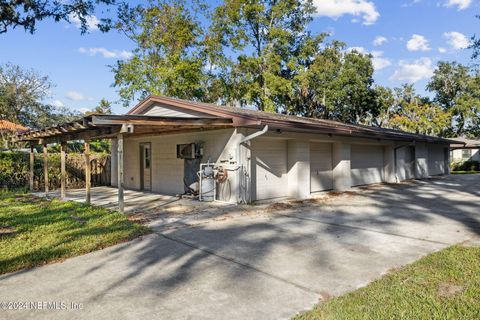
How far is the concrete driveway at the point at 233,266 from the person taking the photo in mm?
3094

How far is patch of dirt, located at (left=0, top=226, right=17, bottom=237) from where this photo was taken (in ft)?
19.0

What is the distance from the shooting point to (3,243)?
5.23 metres

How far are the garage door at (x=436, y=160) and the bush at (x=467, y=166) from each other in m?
10.9

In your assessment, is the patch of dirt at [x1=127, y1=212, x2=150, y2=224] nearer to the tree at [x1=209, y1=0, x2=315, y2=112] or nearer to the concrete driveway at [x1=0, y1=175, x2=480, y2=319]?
the concrete driveway at [x1=0, y1=175, x2=480, y2=319]

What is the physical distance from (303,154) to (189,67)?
13.4 meters

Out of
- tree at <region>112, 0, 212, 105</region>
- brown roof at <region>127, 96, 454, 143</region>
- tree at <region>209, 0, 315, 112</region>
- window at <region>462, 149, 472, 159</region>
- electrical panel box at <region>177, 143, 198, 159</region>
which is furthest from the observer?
window at <region>462, 149, 472, 159</region>

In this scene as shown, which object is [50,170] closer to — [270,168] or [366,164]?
[270,168]

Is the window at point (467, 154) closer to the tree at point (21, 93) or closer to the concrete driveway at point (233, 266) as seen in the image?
the concrete driveway at point (233, 266)

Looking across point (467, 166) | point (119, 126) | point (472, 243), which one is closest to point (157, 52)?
point (119, 126)

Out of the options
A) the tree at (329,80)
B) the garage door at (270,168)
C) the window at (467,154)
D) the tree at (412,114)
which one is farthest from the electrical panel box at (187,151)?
the window at (467,154)

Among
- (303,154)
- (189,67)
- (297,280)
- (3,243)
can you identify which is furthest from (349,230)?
(189,67)

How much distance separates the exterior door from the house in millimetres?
39

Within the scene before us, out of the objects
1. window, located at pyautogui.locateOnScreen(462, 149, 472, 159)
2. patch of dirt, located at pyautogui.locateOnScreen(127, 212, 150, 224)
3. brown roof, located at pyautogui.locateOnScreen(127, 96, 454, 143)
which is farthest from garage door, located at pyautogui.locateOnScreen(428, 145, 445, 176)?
patch of dirt, located at pyautogui.locateOnScreen(127, 212, 150, 224)

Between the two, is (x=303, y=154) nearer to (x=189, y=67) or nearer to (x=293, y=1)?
(x=189, y=67)
